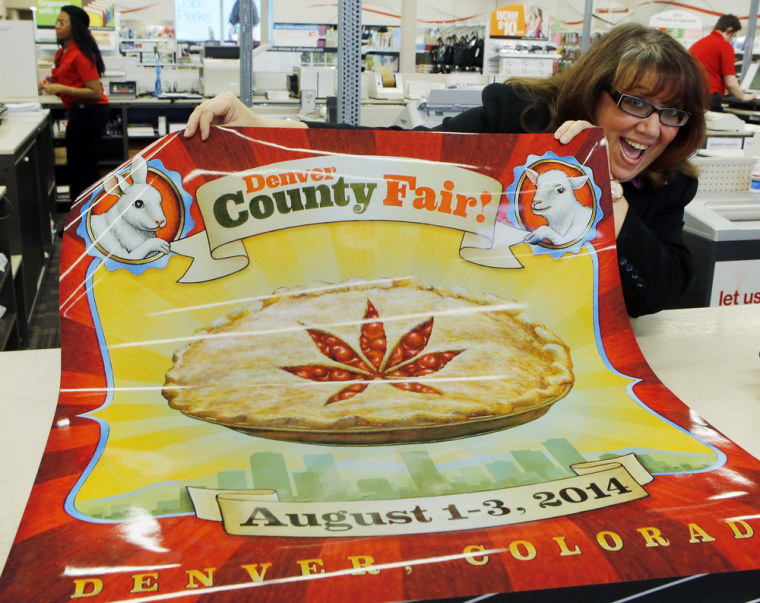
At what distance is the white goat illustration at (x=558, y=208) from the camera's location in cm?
134

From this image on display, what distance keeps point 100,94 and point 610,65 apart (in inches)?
188

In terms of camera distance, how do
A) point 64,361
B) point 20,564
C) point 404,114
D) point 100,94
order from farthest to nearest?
point 100,94, point 404,114, point 64,361, point 20,564

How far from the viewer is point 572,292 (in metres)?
1.29

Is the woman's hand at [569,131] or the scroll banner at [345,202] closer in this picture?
the scroll banner at [345,202]

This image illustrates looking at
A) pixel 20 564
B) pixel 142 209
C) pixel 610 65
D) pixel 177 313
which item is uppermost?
pixel 610 65

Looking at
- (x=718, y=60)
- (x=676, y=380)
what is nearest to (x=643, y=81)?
(x=676, y=380)

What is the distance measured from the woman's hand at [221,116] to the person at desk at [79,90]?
4.31 m

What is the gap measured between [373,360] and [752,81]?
767 centimetres

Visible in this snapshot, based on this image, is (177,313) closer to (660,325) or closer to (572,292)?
(572,292)

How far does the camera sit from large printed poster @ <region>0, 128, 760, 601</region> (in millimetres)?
783

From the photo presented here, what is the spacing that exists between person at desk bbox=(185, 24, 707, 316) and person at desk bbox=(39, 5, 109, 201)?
4.28 m

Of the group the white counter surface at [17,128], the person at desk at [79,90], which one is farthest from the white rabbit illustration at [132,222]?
the person at desk at [79,90]

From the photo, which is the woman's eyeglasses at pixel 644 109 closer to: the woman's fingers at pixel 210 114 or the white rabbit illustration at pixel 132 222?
the woman's fingers at pixel 210 114

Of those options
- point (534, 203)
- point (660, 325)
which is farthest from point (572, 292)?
point (660, 325)
